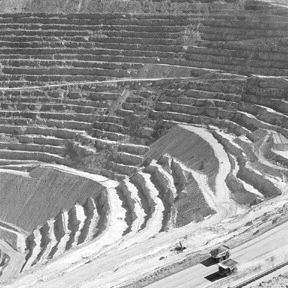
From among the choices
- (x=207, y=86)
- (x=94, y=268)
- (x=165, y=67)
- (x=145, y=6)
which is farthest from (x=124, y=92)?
(x=94, y=268)

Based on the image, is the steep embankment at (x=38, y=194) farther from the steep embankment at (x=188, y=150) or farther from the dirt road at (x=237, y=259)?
the dirt road at (x=237, y=259)

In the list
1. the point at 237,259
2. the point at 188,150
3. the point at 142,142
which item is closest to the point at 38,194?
the point at 142,142

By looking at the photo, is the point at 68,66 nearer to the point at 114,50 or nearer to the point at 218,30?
the point at 114,50

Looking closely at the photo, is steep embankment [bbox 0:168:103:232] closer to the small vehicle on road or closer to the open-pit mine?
the open-pit mine

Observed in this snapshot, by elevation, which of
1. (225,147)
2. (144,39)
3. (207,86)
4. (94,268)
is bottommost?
(94,268)

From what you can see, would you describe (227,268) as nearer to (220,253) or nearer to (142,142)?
(220,253)

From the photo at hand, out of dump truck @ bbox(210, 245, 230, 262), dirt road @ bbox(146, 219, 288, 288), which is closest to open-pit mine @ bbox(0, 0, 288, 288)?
dirt road @ bbox(146, 219, 288, 288)

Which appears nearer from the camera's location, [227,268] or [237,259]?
[227,268]
